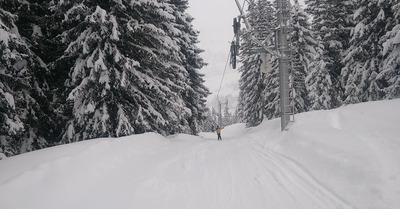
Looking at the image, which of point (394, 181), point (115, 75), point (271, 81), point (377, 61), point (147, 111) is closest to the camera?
point (394, 181)

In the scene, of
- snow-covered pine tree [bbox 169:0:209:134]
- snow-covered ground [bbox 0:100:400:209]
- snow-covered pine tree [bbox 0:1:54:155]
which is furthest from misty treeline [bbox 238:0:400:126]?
snow-covered pine tree [bbox 0:1:54:155]

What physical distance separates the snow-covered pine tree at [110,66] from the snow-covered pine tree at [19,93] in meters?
1.00

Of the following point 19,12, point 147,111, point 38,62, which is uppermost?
point 19,12

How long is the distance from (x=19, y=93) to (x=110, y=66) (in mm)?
3806

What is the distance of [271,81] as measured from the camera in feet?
91.0

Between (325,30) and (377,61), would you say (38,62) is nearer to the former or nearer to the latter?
(377,61)

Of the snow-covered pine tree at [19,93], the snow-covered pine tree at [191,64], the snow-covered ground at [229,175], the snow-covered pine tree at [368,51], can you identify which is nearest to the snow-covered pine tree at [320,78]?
the snow-covered pine tree at [368,51]

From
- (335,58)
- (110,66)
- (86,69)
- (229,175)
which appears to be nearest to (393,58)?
(335,58)

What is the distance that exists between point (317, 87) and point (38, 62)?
2158cm

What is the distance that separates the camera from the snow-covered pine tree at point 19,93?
9.77 meters

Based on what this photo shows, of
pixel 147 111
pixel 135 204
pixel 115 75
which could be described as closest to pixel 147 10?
pixel 115 75

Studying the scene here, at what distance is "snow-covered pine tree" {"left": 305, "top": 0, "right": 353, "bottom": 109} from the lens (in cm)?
2512

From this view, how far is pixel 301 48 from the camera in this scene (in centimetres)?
2744

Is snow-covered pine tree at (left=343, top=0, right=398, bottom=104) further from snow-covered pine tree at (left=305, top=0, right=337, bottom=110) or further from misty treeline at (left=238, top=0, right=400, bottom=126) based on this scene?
snow-covered pine tree at (left=305, top=0, right=337, bottom=110)
